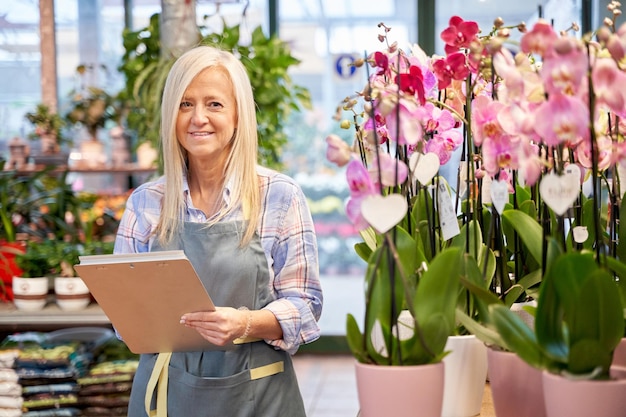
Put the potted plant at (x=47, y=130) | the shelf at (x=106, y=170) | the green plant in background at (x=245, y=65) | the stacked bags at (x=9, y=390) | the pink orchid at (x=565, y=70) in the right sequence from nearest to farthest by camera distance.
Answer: the pink orchid at (x=565, y=70), the stacked bags at (x=9, y=390), the green plant in background at (x=245, y=65), the shelf at (x=106, y=170), the potted plant at (x=47, y=130)

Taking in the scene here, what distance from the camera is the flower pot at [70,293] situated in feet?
10.9

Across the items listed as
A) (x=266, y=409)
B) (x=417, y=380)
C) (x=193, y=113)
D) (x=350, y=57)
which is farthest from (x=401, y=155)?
(x=350, y=57)

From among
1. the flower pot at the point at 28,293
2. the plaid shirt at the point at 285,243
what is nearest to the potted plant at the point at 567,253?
the plaid shirt at the point at 285,243

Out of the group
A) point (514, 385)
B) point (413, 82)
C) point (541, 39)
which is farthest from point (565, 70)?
point (514, 385)

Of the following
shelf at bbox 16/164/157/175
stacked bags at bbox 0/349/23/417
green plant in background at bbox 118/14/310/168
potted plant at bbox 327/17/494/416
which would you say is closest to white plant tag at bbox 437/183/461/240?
potted plant at bbox 327/17/494/416

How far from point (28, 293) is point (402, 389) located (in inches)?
97.1

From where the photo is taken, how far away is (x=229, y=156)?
219 centimetres

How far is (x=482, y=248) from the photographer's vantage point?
163 centimetres

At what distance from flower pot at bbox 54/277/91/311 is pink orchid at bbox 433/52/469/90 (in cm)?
219

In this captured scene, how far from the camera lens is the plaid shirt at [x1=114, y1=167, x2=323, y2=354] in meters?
2.14

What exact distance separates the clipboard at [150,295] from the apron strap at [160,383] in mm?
46

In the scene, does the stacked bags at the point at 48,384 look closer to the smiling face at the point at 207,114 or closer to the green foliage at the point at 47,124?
the smiling face at the point at 207,114

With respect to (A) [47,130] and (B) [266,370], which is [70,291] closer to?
(B) [266,370]

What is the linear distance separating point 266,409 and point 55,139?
3.40 metres
